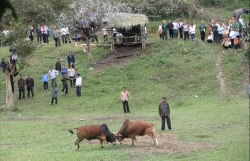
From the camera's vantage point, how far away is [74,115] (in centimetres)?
2809

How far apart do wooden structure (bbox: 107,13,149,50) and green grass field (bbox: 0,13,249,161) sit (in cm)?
126

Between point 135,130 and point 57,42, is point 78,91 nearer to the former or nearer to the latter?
point 57,42

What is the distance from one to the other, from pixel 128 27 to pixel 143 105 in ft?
29.6

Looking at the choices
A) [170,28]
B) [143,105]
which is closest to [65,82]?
[143,105]

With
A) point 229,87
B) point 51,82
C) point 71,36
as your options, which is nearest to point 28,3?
point 71,36

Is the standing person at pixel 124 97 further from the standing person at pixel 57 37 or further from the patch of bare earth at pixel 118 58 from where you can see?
the standing person at pixel 57 37

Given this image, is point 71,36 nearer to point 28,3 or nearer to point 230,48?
point 28,3

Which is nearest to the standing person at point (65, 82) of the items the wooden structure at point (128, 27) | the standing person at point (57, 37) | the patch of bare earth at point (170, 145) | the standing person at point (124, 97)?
the standing person at point (124, 97)

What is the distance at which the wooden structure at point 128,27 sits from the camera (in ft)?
120

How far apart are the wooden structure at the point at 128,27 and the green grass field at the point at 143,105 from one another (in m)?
1.26

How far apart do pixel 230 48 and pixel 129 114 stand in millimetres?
12766

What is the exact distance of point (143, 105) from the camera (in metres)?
29.9

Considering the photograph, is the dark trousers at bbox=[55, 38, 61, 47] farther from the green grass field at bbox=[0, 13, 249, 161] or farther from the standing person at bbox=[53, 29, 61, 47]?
the green grass field at bbox=[0, 13, 249, 161]

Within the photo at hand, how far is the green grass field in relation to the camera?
663 inches
